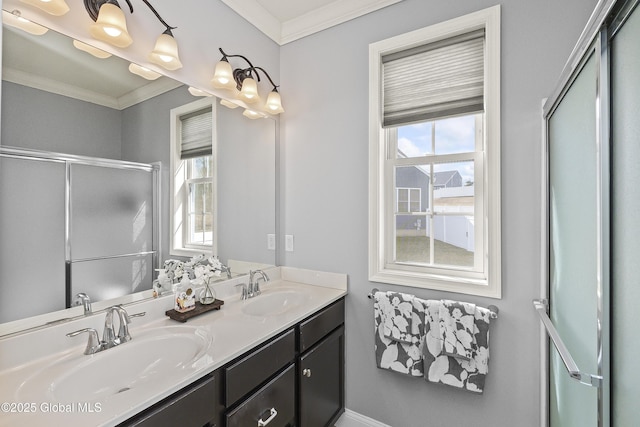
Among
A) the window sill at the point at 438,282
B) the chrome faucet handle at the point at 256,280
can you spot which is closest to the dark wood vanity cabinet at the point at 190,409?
the chrome faucet handle at the point at 256,280

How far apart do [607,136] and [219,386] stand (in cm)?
134

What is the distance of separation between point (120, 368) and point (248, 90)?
1534 millimetres

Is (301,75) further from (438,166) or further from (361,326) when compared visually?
(361,326)

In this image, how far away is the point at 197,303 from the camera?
1536 millimetres

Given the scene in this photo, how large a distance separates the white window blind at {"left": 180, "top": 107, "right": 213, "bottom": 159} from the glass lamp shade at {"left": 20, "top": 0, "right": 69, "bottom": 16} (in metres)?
0.57

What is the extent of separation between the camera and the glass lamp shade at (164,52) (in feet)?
4.41

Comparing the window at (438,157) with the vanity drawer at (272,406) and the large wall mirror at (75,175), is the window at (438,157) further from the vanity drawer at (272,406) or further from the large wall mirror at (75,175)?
the large wall mirror at (75,175)

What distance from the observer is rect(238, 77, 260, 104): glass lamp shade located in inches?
71.5

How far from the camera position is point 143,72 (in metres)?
1.36

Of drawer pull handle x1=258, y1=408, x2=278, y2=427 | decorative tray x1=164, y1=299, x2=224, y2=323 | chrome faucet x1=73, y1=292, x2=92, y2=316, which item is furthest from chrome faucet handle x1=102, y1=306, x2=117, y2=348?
drawer pull handle x1=258, y1=408, x2=278, y2=427

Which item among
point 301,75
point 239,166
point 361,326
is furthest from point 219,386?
point 301,75

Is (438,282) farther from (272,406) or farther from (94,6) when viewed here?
(94,6)

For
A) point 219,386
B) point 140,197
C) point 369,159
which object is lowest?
point 219,386

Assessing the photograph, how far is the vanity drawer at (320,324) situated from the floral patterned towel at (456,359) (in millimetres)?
518
